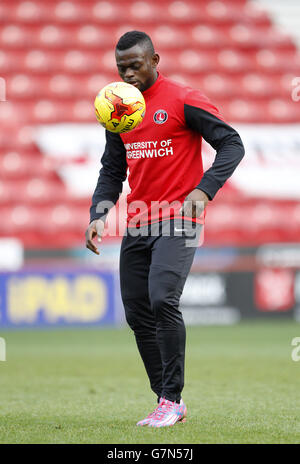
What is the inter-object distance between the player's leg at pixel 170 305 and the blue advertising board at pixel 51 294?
239 inches

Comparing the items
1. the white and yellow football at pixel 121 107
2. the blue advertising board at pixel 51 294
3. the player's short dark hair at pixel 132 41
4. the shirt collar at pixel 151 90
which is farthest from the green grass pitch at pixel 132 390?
the player's short dark hair at pixel 132 41

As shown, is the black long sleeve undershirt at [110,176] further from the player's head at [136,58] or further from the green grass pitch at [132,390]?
the green grass pitch at [132,390]

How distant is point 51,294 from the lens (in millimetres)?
9648

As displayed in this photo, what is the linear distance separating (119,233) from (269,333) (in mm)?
2387

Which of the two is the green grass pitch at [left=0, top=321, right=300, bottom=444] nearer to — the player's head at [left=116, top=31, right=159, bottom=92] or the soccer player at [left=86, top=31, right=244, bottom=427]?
the soccer player at [left=86, top=31, right=244, bottom=427]

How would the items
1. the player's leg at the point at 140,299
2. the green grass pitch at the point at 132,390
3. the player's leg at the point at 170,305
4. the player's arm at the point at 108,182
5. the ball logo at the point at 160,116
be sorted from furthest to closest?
the player's arm at the point at 108,182
the player's leg at the point at 140,299
the ball logo at the point at 160,116
the player's leg at the point at 170,305
the green grass pitch at the point at 132,390

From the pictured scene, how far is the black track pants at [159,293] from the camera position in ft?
11.6

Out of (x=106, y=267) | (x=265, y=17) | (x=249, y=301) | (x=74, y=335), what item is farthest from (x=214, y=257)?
(x=265, y=17)

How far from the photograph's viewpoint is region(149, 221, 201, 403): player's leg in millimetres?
3521

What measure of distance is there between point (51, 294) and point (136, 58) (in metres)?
6.33

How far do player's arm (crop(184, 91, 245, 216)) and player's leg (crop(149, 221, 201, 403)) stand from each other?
33cm

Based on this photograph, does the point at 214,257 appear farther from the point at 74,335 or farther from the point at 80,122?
the point at 80,122

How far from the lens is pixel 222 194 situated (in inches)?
474
